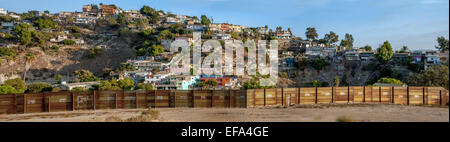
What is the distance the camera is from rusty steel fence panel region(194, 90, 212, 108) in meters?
14.8

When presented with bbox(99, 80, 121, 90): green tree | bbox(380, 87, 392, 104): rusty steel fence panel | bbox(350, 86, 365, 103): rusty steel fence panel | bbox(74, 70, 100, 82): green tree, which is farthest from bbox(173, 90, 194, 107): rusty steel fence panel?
bbox(74, 70, 100, 82): green tree

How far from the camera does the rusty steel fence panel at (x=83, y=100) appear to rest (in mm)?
13988

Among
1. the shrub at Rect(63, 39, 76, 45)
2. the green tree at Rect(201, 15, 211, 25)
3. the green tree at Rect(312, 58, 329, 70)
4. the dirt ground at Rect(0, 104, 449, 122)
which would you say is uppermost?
the green tree at Rect(201, 15, 211, 25)

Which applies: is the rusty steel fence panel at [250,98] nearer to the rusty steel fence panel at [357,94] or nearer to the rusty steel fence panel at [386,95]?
the rusty steel fence panel at [357,94]

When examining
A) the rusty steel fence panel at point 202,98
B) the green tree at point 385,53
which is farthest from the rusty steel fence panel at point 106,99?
the green tree at point 385,53

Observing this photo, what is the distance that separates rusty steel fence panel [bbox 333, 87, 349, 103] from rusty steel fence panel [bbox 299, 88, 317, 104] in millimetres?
1392

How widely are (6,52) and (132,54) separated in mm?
29587

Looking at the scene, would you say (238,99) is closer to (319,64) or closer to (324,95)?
(324,95)

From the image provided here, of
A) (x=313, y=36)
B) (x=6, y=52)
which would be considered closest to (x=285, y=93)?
(x=6, y=52)

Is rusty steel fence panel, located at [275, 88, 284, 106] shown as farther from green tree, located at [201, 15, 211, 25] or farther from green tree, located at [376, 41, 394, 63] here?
green tree, located at [201, 15, 211, 25]

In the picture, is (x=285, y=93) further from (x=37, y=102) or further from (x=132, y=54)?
(x=132, y=54)

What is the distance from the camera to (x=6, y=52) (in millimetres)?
60750

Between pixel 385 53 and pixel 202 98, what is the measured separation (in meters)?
65.8

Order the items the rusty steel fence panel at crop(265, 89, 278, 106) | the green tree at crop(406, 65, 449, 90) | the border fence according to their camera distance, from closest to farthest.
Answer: the border fence → the rusty steel fence panel at crop(265, 89, 278, 106) → the green tree at crop(406, 65, 449, 90)
